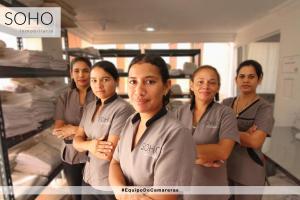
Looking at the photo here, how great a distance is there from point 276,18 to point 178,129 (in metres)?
2.55

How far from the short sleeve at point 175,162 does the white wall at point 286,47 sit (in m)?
2.00

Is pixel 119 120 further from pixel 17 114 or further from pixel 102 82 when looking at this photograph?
pixel 17 114

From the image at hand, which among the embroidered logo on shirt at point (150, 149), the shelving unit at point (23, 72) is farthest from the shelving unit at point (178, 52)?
the embroidered logo on shirt at point (150, 149)

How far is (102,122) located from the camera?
1.17 m

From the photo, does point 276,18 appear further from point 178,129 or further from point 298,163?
point 178,129

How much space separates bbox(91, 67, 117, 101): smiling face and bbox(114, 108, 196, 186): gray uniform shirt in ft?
1.37

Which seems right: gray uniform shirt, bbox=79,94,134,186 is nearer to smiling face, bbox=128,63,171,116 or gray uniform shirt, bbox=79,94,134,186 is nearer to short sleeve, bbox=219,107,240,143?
smiling face, bbox=128,63,171,116

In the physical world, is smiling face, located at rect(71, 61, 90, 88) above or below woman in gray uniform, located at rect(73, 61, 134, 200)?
above

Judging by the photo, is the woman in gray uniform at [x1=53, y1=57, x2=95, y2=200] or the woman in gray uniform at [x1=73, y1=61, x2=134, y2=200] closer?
the woman in gray uniform at [x1=73, y1=61, x2=134, y2=200]

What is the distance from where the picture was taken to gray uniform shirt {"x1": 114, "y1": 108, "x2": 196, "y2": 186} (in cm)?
70

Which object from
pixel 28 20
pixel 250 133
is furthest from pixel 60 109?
pixel 250 133

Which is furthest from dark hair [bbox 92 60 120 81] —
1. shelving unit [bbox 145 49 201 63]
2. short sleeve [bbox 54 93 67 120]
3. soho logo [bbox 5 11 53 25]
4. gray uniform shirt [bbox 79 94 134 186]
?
shelving unit [bbox 145 49 201 63]

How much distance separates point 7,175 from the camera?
1025mm

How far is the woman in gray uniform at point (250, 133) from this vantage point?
1.22m
